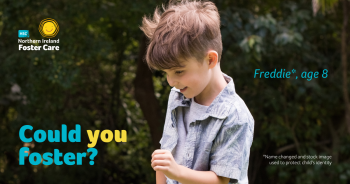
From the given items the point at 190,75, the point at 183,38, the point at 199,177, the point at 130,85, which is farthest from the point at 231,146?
the point at 130,85

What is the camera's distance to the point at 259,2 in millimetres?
3627

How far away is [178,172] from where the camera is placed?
41.4 inches

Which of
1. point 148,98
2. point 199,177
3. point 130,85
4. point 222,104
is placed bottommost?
point 199,177

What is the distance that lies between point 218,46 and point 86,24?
2.31m

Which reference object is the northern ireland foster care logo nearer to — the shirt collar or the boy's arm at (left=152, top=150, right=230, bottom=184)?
the shirt collar

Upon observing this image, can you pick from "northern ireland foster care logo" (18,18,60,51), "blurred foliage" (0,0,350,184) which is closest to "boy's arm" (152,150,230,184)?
"blurred foliage" (0,0,350,184)

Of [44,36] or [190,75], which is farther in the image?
[44,36]

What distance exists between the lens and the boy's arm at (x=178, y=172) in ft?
3.33

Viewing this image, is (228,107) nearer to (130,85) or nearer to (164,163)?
(164,163)

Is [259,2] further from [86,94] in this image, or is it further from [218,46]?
[218,46]

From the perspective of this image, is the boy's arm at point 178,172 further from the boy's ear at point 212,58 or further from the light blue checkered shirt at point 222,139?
the boy's ear at point 212,58

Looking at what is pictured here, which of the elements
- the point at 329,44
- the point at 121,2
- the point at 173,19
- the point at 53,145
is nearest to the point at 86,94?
the point at 53,145

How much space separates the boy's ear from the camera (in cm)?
115

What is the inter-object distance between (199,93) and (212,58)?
0.14 m
